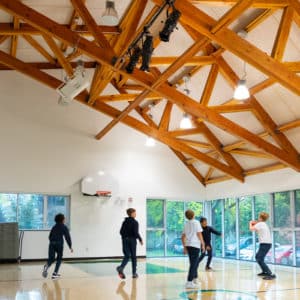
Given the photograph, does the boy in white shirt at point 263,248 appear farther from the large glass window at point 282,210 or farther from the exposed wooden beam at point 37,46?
the exposed wooden beam at point 37,46

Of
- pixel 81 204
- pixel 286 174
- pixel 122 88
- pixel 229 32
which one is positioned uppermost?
pixel 122 88

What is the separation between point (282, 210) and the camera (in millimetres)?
11039

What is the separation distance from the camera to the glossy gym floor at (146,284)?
620 centimetres

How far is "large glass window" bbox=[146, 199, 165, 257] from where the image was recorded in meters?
13.2

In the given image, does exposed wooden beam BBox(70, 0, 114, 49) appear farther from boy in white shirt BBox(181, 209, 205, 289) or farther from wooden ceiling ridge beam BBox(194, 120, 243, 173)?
wooden ceiling ridge beam BBox(194, 120, 243, 173)

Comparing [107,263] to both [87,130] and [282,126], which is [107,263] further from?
[282,126]

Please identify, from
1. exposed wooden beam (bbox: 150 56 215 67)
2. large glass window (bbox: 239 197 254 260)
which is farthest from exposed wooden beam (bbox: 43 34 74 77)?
large glass window (bbox: 239 197 254 260)

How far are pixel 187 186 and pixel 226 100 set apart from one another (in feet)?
14.1

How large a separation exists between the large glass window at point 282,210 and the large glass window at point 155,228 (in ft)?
12.2

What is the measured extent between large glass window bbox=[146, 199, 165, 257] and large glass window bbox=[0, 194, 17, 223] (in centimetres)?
405

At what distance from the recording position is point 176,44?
9117 millimetres

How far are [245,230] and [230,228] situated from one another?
74cm

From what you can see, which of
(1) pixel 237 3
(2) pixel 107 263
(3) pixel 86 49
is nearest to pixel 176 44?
(3) pixel 86 49

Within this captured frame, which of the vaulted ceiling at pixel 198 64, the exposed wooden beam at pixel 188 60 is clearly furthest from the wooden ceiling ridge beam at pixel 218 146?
the exposed wooden beam at pixel 188 60
